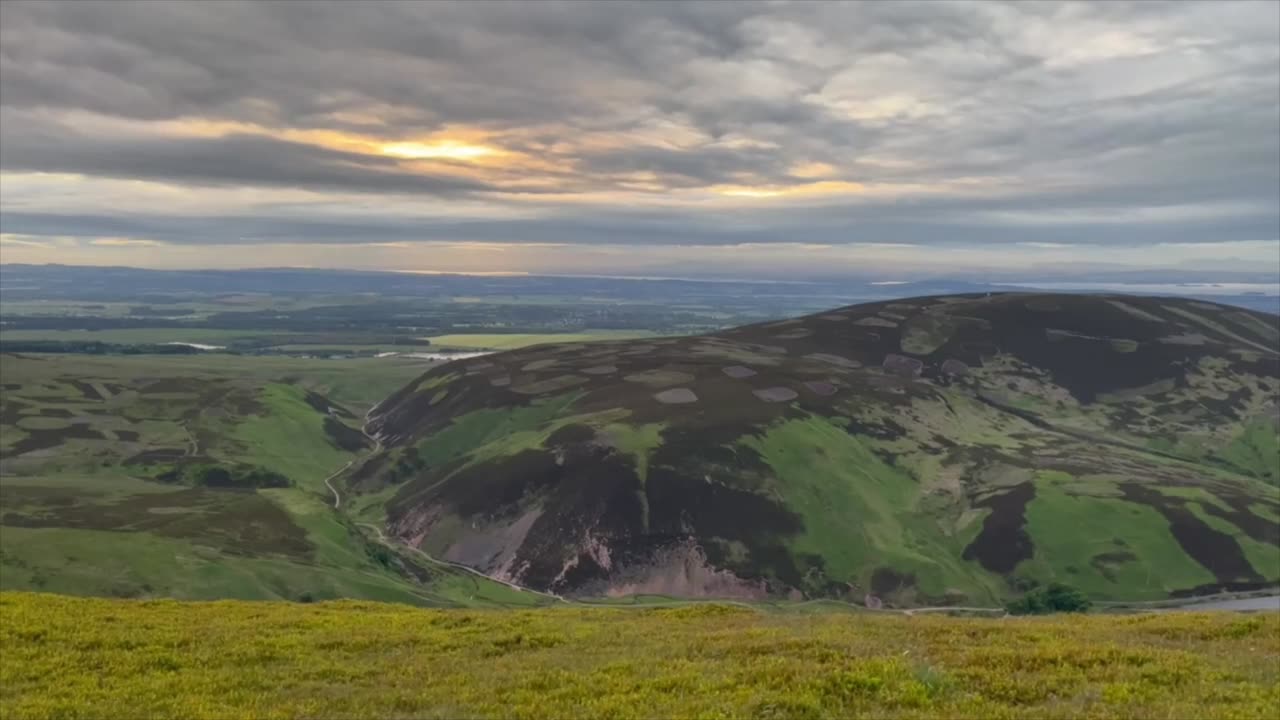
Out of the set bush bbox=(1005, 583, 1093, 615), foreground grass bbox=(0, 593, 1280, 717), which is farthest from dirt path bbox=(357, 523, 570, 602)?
foreground grass bbox=(0, 593, 1280, 717)

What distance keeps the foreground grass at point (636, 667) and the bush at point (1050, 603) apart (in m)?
111

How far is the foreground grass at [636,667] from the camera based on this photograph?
2217cm

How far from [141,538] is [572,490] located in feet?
276

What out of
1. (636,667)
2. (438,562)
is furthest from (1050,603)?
(636,667)

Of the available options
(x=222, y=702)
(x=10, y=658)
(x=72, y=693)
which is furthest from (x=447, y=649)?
(x=10, y=658)

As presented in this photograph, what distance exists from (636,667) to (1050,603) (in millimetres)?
138462

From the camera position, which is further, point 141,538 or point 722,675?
point 141,538

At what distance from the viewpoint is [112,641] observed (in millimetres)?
33719

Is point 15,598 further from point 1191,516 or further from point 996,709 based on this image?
point 1191,516

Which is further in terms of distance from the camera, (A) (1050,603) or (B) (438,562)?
(B) (438,562)

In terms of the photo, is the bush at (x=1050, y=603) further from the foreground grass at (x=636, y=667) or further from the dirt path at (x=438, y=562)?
the foreground grass at (x=636, y=667)

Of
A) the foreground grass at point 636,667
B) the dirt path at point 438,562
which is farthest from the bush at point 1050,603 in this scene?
the foreground grass at point 636,667

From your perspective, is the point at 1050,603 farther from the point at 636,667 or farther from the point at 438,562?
the point at 636,667

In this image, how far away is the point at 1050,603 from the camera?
141500 mm
